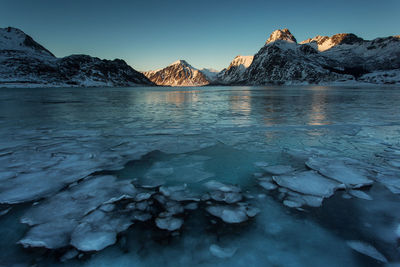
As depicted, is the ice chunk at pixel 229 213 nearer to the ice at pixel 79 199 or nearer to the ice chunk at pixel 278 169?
the ice at pixel 79 199

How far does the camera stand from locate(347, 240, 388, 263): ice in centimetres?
190

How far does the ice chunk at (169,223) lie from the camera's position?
234 cm

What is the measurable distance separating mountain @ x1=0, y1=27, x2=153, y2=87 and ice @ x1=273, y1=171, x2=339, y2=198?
111065 mm

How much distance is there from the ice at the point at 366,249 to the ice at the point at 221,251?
47.6 inches

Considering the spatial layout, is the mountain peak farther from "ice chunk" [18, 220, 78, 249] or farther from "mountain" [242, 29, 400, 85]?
"ice chunk" [18, 220, 78, 249]

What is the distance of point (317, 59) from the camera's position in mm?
163875

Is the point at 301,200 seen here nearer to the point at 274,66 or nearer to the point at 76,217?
the point at 76,217

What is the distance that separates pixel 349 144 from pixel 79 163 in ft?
21.6

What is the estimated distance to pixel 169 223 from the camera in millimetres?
2410

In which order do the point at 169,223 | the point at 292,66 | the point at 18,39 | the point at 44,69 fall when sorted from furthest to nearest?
the point at 18,39
the point at 292,66
the point at 44,69
the point at 169,223

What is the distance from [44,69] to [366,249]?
159m

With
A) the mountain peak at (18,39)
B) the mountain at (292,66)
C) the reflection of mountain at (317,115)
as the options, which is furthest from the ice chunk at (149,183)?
the mountain peak at (18,39)

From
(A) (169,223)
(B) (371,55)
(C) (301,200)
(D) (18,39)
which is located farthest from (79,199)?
(D) (18,39)

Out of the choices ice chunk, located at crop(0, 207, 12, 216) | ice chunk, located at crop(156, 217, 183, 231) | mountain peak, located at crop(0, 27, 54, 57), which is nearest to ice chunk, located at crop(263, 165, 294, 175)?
ice chunk, located at crop(156, 217, 183, 231)
